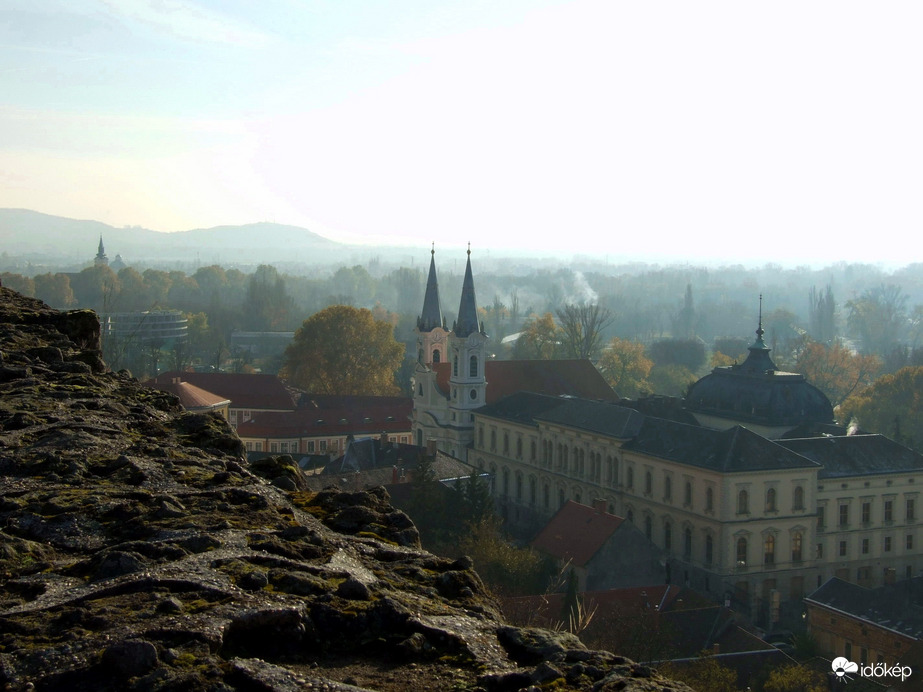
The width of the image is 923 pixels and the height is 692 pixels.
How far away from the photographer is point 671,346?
97.3m

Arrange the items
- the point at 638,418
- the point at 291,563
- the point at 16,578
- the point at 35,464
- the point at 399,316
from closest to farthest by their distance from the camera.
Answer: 1. the point at 16,578
2. the point at 291,563
3. the point at 35,464
4. the point at 638,418
5. the point at 399,316

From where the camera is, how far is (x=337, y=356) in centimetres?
6756

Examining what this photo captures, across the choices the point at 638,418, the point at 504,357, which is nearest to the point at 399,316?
the point at 504,357

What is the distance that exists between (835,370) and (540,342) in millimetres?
22288

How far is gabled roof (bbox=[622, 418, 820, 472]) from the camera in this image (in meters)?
36.3

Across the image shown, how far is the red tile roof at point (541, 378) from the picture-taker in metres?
57.7

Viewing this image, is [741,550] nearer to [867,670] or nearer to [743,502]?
[743,502]

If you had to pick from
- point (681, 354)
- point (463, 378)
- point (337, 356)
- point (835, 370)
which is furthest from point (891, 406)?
point (681, 354)

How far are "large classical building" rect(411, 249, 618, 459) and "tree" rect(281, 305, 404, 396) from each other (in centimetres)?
822

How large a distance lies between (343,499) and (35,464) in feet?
6.88

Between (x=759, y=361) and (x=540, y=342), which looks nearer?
(x=759, y=361)

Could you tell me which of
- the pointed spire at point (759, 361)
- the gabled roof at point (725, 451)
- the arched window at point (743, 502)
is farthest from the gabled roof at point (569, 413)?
the arched window at point (743, 502)

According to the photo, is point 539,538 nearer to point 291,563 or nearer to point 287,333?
point 291,563

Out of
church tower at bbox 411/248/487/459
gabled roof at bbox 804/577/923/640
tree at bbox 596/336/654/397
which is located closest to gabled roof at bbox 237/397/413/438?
church tower at bbox 411/248/487/459
